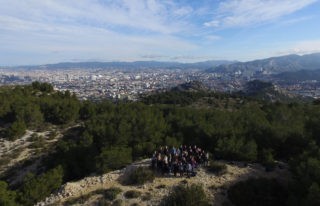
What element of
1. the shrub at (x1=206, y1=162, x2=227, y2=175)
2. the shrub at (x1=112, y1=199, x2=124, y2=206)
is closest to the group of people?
the shrub at (x1=206, y1=162, x2=227, y2=175)

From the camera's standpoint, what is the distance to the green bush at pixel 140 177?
23.1 m

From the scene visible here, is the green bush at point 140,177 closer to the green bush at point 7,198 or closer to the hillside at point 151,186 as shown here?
the hillside at point 151,186

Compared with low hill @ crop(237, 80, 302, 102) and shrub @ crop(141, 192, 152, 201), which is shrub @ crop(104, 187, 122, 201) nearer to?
shrub @ crop(141, 192, 152, 201)

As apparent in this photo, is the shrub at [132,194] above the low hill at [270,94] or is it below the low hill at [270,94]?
above

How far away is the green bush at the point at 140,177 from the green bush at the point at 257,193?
5249 mm

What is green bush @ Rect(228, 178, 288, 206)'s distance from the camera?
2120cm

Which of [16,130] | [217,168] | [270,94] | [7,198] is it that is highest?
[217,168]

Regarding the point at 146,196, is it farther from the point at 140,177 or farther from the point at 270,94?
the point at 270,94

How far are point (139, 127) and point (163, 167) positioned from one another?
1267cm

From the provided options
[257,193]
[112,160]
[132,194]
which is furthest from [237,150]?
[112,160]

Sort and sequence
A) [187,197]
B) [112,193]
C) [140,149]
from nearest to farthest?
[187,197] → [112,193] → [140,149]

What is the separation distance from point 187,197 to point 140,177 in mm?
4706

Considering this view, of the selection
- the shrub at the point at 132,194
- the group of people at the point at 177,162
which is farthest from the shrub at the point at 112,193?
the group of people at the point at 177,162

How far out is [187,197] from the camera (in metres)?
19.4
